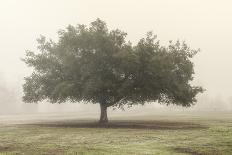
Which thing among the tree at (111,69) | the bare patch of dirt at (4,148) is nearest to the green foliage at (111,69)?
the tree at (111,69)

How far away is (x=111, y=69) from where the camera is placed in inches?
2461

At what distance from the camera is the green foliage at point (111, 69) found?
199 feet

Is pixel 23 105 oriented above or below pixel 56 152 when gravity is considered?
above

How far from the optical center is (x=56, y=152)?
31.2m

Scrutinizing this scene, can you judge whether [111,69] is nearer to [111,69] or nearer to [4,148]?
[111,69]

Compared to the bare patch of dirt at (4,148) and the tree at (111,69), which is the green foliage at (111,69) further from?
the bare patch of dirt at (4,148)

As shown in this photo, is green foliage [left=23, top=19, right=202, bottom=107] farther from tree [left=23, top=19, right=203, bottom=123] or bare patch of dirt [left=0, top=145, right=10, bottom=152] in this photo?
bare patch of dirt [left=0, top=145, right=10, bottom=152]

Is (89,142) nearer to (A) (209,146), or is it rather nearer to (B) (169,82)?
(A) (209,146)

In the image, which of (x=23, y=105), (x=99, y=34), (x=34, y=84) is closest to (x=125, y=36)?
(x=99, y=34)

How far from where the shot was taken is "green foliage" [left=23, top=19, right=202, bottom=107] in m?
60.7

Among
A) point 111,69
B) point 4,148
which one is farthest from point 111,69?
point 4,148

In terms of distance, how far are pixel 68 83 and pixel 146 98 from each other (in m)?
12.6

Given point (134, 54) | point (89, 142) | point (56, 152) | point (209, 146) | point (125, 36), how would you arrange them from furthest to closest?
point (125, 36), point (134, 54), point (89, 142), point (209, 146), point (56, 152)

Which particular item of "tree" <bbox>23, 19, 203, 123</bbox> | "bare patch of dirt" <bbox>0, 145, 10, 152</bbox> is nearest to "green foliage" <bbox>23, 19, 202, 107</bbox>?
"tree" <bbox>23, 19, 203, 123</bbox>
